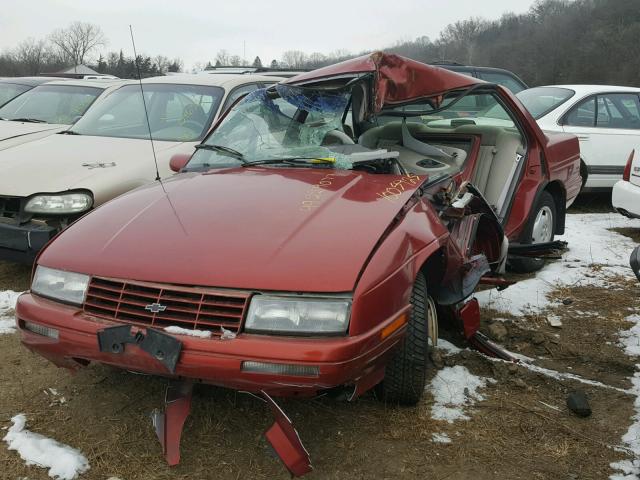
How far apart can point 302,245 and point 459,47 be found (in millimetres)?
77924

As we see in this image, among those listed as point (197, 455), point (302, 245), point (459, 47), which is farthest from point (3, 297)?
point (459, 47)

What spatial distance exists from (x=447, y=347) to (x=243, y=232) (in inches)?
64.8

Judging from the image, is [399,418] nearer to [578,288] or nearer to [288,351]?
[288,351]

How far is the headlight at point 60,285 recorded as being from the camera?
94.9 inches

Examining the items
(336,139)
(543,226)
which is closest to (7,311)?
(336,139)

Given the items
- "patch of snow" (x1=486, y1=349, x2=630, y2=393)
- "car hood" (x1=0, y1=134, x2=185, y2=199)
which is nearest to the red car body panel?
"patch of snow" (x1=486, y1=349, x2=630, y2=393)

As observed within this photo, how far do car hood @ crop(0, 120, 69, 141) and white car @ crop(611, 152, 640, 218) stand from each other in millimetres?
6036

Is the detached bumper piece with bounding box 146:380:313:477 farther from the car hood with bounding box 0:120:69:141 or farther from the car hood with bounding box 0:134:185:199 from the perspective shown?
the car hood with bounding box 0:120:69:141

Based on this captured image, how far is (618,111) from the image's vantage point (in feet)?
26.1

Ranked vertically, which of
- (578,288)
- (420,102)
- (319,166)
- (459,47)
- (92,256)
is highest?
(459,47)

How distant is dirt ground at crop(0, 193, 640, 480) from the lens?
2.38 m

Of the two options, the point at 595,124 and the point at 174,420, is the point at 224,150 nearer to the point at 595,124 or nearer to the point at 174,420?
the point at 174,420

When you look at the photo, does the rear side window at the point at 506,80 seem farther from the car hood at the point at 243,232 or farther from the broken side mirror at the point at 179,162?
the car hood at the point at 243,232

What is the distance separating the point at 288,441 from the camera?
7.09 feet
